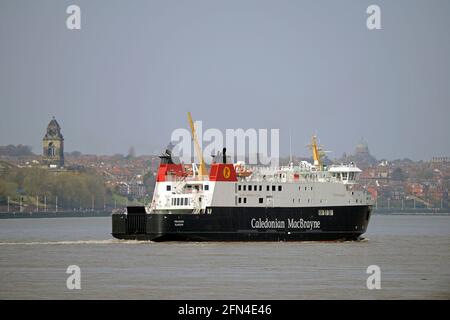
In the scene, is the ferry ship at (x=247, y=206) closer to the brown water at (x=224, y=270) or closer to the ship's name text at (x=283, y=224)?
the ship's name text at (x=283, y=224)

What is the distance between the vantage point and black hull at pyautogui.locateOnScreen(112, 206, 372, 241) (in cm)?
6931

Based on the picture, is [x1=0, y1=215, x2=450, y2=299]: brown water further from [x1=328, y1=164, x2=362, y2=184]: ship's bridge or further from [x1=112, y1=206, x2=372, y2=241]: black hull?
[x1=328, y1=164, x2=362, y2=184]: ship's bridge

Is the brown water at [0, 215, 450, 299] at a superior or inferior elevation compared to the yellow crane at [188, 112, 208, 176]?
inferior

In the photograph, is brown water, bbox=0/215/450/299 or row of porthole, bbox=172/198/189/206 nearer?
brown water, bbox=0/215/450/299

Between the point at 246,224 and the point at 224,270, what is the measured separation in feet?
52.1

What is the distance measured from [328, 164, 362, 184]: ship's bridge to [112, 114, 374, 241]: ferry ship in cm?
6

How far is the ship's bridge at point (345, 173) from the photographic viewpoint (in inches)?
2921

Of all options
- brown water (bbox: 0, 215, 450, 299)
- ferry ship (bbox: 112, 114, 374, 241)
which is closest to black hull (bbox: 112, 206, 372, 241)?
ferry ship (bbox: 112, 114, 374, 241)

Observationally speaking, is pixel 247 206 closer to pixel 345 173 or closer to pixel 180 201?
pixel 180 201

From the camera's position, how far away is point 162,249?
66.6m

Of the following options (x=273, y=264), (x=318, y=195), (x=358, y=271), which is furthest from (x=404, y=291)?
(x=318, y=195)

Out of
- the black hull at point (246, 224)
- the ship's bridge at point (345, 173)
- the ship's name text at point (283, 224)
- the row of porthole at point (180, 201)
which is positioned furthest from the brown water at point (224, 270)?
the ship's bridge at point (345, 173)

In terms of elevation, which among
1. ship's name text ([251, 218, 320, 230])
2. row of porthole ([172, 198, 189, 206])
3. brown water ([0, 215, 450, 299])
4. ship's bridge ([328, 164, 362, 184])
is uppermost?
ship's bridge ([328, 164, 362, 184])
